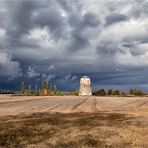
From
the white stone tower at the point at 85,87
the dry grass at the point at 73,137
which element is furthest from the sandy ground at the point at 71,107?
the white stone tower at the point at 85,87

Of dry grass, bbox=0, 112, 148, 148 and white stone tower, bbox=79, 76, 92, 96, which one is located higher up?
white stone tower, bbox=79, 76, 92, 96

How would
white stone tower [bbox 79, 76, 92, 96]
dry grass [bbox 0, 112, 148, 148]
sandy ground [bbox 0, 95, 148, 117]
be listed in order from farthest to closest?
1. white stone tower [bbox 79, 76, 92, 96]
2. sandy ground [bbox 0, 95, 148, 117]
3. dry grass [bbox 0, 112, 148, 148]

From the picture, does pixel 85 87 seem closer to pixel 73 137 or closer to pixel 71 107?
pixel 71 107

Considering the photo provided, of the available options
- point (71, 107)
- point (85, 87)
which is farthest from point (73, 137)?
point (85, 87)

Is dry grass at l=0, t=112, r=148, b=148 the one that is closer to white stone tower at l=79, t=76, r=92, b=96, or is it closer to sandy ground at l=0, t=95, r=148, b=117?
sandy ground at l=0, t=95, r=148, b=117

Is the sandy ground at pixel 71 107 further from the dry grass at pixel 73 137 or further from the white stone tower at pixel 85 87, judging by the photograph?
the white stone tower at pixel 85 87

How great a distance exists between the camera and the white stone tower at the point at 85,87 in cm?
13906

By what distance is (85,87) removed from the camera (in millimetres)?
140000

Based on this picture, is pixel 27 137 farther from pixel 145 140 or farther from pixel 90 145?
pixel 145 140

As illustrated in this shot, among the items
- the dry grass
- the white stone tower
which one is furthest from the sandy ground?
the white stone tower

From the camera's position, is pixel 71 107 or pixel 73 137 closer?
pixel 73 137

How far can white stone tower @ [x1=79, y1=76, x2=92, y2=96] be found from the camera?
13906 centimetres

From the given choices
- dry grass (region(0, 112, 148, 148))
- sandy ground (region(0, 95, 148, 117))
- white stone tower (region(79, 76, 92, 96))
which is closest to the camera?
dry grass (region(0, 112, 148, 148))

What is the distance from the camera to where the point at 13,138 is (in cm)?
1469
